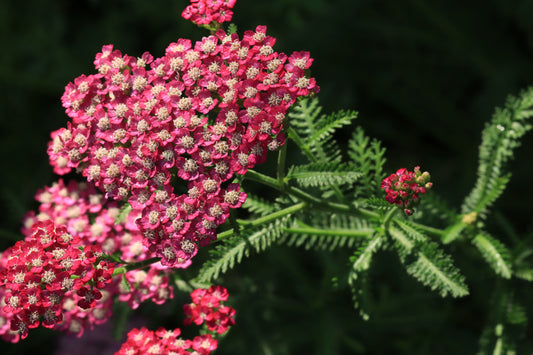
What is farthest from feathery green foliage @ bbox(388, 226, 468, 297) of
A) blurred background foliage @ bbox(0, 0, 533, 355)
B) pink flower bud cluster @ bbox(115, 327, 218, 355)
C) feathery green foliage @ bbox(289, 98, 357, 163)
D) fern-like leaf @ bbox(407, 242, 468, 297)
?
blurred background foliage @ bbox(0, 0, 533, 355)

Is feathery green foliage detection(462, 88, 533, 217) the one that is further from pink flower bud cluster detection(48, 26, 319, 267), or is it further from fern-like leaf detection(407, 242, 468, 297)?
pink flower bud cluster detection(48, 26, 319, 267)

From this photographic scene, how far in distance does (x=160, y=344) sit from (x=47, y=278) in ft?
2.04

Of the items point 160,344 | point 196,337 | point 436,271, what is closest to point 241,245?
point 196,337

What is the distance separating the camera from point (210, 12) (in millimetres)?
2859

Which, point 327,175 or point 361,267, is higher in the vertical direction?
point 327,175

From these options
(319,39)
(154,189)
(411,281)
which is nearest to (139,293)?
(154,189)

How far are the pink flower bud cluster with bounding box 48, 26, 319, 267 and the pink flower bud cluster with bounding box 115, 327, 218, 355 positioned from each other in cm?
48

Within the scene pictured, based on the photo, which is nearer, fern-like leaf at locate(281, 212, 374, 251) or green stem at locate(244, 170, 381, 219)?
green stem at locate(244, 170, 381, 219)

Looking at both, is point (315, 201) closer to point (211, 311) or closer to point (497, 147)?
point (211, 311)

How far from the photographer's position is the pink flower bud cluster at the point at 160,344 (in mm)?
2790

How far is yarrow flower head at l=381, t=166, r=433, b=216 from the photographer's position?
2566 mm

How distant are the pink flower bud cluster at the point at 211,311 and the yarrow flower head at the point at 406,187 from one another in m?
1.02

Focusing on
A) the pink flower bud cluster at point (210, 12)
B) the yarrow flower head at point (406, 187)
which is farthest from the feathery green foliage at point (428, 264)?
the pink flower bud cluster at point (210, 12)

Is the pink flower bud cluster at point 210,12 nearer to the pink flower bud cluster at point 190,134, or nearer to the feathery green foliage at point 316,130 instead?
the pink flower bud cluster at point 190,134
